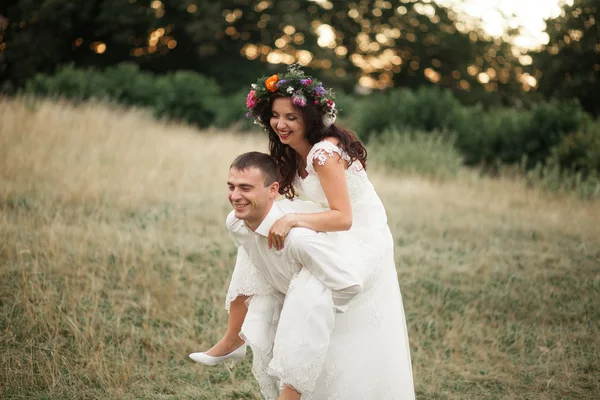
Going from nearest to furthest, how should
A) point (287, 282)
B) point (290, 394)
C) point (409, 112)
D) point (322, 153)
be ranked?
1. point (290, 394)
2. point (287, 282)
3. point (322, 153)
4. point (409, 112)

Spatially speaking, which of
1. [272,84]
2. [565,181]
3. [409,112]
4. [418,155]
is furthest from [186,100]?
[272,84]

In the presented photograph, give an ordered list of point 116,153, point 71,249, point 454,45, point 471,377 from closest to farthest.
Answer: point 471,377, point 71,249, point 116,153, point 454,45

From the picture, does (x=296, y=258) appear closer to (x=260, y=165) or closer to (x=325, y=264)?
(x=325, y=264)

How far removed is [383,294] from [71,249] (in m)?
3.39

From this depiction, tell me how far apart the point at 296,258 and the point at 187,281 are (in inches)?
108

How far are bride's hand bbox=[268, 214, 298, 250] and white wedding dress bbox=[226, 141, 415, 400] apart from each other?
0.98 ft

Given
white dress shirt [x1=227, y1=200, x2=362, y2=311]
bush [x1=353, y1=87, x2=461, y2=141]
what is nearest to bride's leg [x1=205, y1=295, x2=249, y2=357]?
white dress shirt [x1=227, y1=200, x2=362, y2=311]

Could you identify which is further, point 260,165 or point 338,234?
point 338,234

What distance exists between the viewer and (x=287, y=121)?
322 centimetres

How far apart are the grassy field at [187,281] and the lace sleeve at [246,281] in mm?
1005

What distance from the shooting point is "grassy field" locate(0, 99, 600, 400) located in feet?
13.1

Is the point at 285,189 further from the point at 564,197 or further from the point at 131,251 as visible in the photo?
the point at 564,197

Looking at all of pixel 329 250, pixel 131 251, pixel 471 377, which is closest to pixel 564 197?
pixel 471 377

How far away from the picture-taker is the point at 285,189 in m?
3.52
